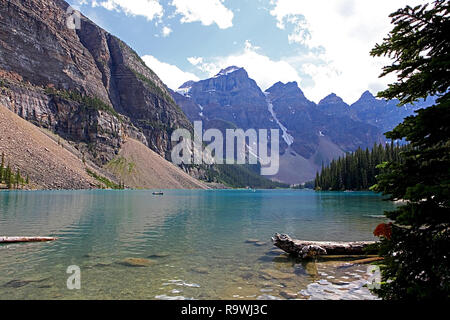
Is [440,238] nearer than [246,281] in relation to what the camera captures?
Yes

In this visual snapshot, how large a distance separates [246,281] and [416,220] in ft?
31.0

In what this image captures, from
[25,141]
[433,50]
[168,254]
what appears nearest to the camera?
[433,50]

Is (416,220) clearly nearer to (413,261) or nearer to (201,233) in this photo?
(413,261)

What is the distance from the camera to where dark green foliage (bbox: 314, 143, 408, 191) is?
13688cm

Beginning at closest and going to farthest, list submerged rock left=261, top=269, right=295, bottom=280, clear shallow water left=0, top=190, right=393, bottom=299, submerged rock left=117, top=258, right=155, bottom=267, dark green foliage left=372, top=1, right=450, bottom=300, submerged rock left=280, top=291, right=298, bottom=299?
1. dark green foliage left=372, top=1, right=450, bottom=300
2. submerged rock left=280, top=291, right=298, bottom=299
3. clear shallow water left=0, top=190, right=393, bottom=299
4. submerged rock left=261, top=269, right=295, bottom=280
5. submerged rock left=117, top=258, right=155, bottom=267

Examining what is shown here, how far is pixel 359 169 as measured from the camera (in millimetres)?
145000

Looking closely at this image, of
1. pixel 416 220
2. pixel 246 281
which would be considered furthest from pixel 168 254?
pixel 416 220

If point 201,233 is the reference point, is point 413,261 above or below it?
above

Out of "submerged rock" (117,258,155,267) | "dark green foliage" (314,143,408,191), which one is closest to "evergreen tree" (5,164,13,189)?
"submerged rock" (117,258,155,267)

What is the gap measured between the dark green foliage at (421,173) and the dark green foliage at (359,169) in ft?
459

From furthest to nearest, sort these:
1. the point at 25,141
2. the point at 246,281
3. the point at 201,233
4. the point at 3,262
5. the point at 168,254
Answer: the point at 25,141 → the point at 201,233 → the point at 168,254 → the point at 3,262 → the point at 246,281

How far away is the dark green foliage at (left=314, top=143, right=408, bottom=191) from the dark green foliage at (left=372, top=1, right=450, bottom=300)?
13997cm

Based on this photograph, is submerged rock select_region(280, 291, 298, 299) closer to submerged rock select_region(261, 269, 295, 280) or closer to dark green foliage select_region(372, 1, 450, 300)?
submerged rock select_region(261, 269, 295, 280)
